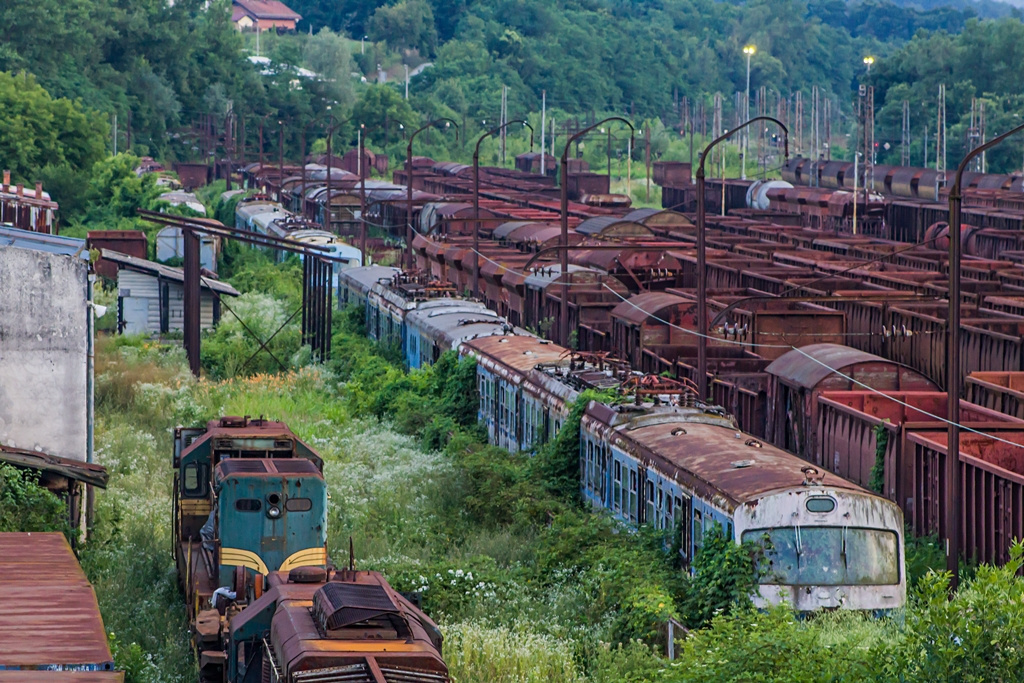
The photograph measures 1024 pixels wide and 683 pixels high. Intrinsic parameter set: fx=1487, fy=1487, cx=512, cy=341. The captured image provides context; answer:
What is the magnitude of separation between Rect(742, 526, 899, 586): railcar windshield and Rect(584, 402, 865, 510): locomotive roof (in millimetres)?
423

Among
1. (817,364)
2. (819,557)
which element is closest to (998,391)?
(817,364)

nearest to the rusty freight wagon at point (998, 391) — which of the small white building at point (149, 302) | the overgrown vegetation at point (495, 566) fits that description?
the overgrown vegetation at point (495, 566)

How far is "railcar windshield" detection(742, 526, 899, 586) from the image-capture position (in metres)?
14.4

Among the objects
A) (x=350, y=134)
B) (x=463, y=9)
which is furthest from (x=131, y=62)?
(x=463, y=9)

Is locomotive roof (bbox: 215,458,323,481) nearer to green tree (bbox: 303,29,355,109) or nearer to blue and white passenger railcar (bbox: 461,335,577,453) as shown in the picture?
blue and white passenger railcar (bbox: 461,335,577,453)

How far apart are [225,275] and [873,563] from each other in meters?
44.2

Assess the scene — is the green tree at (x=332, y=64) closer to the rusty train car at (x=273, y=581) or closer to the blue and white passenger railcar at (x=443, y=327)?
the blue and white passenger railcar at (x=443, y=327)

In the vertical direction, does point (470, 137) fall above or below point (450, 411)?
above

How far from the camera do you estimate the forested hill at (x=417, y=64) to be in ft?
324

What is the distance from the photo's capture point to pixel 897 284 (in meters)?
36.2

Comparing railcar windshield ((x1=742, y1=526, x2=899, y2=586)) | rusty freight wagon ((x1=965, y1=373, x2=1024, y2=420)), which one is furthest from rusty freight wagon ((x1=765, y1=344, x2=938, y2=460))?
railcar windshield ((x1=742, y1=526, x2=899, y2=586))

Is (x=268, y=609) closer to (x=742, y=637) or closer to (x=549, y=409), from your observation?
(x=742, y=637)

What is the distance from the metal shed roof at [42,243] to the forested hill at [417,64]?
46.4 meters

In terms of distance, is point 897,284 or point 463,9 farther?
point 463,9
